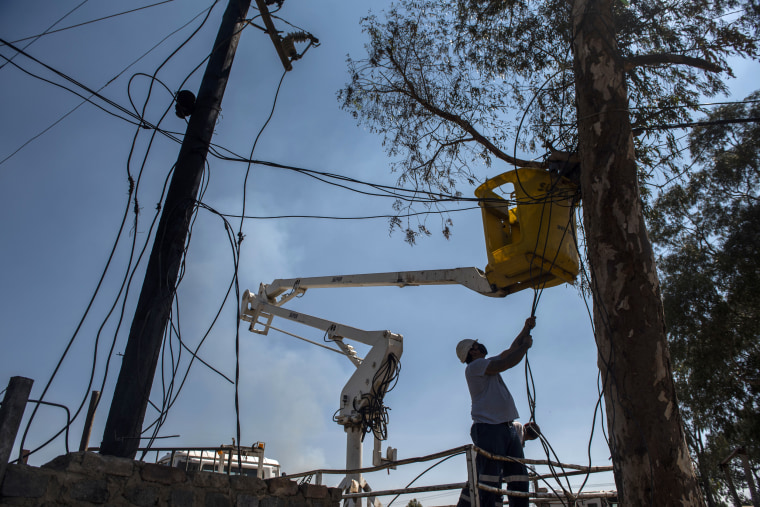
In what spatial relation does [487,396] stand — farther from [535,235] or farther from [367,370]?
[367,370]

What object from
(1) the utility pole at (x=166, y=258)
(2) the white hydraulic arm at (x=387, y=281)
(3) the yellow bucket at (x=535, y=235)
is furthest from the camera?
(2) the white hydraulic arm at (x=387, y=281)

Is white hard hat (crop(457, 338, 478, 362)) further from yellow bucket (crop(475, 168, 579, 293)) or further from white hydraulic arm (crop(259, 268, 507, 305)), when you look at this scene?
white hydraulic arm (crop(259, 268, 507, 305))

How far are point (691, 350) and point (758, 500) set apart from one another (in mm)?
5587

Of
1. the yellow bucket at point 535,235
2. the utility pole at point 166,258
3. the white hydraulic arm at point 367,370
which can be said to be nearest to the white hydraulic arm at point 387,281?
the white hydraulic arm at point 367,370

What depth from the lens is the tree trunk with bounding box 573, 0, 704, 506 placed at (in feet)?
10.6

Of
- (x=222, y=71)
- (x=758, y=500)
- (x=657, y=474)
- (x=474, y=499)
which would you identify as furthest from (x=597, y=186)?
(x=758, y=500)

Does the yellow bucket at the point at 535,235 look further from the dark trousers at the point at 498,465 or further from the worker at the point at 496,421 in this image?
the dark trousers at the point at 498,465

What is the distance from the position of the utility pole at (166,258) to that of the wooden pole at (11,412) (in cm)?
82

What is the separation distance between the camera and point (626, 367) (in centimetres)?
348

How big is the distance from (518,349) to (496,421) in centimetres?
73

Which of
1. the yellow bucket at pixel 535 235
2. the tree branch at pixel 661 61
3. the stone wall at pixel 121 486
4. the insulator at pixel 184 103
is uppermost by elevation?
the tree branch at pixel 661 61

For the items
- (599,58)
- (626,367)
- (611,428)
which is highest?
(599,58)

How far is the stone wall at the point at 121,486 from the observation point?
9.65 ft

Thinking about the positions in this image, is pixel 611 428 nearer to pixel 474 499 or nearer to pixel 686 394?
pixel 474 499
